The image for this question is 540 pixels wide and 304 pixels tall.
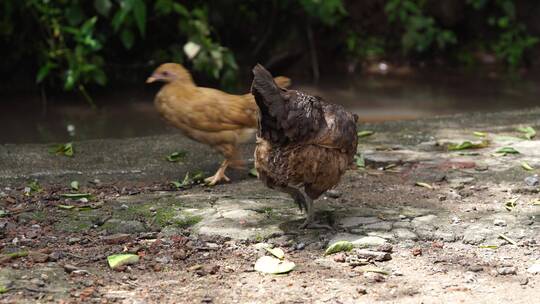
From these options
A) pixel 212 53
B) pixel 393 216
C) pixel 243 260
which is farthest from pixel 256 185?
pixel 212 53

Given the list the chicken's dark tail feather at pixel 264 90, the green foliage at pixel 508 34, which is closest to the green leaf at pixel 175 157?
the chicken's dark tail feather at pixel 264 90

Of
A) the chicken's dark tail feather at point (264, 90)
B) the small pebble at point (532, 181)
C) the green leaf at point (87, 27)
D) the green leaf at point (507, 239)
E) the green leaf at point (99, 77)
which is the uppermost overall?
the chicken's dark tail feather at point (264, 90)

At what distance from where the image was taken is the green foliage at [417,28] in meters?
13.5

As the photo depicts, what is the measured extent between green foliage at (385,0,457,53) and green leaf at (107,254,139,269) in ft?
33.7

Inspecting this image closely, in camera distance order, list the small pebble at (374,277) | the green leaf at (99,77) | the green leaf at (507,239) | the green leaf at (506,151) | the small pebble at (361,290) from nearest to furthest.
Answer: the small pebble at (361,290) → the small pebble at (374,277) → the green leaf at (507,239) → the green leaf at (506,151) → the green leaf at (99,77)

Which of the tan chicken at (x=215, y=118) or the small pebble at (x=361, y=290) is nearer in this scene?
→ the small pebble at (x=361, y=290)

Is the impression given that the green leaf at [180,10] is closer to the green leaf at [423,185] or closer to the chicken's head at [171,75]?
the chicken's head at [171,75]

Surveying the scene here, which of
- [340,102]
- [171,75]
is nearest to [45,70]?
[171,75]

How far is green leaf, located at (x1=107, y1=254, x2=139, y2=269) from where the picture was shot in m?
3.91

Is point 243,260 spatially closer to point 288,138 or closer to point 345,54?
point 288,138

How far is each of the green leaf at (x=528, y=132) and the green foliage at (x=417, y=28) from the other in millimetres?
6342

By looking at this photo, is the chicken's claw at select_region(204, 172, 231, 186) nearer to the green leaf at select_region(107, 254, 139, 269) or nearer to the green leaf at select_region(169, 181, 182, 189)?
the green leaf at select_region(169, 181, 182, 189)

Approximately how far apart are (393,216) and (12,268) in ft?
7.40

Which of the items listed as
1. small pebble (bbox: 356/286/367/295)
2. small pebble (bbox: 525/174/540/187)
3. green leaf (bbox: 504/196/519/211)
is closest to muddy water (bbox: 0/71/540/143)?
small pebble (bbox: 525/174/540/187)
